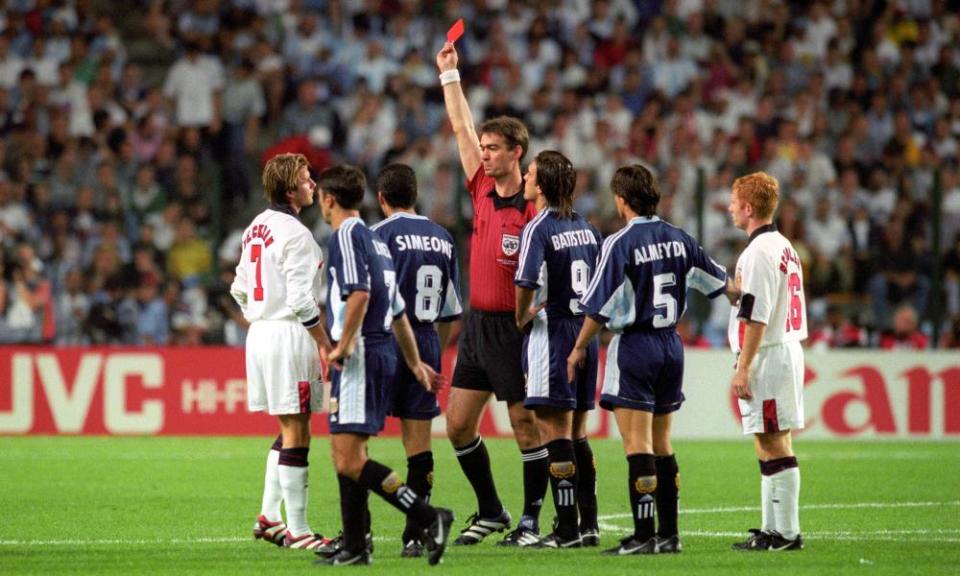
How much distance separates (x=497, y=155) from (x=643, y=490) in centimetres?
219


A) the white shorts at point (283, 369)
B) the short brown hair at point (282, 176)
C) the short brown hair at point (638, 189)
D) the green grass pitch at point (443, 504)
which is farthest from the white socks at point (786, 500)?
the short brown hair at point (282, 176)

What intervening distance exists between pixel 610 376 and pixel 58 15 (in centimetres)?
1474

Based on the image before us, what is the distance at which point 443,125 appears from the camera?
20.2m

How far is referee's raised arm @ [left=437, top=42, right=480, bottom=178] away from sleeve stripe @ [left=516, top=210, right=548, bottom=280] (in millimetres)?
808

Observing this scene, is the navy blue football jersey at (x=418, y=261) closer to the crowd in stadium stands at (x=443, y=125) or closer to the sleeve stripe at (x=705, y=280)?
the sleeve stripe at (x=705, y=280)

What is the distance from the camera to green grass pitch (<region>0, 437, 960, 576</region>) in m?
8.08

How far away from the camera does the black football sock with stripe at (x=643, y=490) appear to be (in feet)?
27.3

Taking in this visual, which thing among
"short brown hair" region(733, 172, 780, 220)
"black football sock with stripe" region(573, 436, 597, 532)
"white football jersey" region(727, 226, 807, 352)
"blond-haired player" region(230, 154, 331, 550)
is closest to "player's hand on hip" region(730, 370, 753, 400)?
"white football jersey" region(727, 226, 807, 352)

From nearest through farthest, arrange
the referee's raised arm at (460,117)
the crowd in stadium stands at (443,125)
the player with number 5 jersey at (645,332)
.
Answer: the player with number 5 jersey at (645,332)
the referee's raised arm at (460,117)
the crowd in stadium stands at (443,125)

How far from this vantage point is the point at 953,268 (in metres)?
18.2

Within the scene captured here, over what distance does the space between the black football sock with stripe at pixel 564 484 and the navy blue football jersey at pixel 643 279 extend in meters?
0.79

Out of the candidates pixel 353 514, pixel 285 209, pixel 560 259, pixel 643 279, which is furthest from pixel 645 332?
pixel 285 209

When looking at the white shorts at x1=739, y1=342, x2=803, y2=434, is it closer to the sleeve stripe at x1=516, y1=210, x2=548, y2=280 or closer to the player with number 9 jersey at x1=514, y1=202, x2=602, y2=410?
the player with number 9 jersey at x1=514, y1=202, x2=602, y2=410

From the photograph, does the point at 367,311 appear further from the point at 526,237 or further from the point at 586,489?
the point at 586,489
